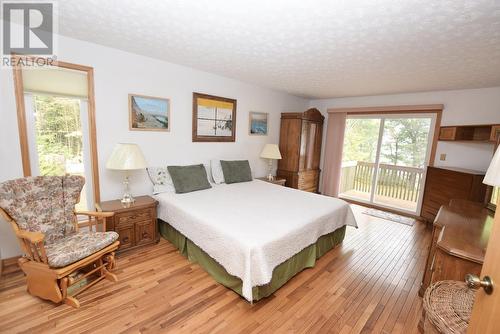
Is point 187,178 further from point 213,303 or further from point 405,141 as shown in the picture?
point 405,141

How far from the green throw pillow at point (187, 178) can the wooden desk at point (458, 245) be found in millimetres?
2741

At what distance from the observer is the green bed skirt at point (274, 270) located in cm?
204

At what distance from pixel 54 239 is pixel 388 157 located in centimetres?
557

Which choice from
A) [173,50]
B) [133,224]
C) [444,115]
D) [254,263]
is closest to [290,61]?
[173,50]

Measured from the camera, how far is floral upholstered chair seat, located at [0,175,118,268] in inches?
72.3

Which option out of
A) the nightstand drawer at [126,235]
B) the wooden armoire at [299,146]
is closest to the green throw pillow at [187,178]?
the nightstand drawer at [126,235]

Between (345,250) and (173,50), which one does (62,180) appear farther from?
(345,250)

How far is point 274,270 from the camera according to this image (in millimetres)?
2035

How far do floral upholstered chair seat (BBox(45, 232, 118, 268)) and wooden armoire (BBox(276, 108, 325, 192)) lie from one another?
3.60m

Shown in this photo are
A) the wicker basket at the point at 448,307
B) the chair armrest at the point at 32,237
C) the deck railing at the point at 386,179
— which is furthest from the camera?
the deck railing at the point at 386,179

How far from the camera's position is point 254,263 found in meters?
1.82

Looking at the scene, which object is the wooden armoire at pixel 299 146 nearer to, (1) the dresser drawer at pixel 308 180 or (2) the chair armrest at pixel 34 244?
(1) the dresser drawer at pixel 308 180

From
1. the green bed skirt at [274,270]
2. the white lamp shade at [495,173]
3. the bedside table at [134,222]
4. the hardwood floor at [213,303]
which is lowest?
the hardwood floor at [213,303]

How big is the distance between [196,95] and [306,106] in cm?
327
